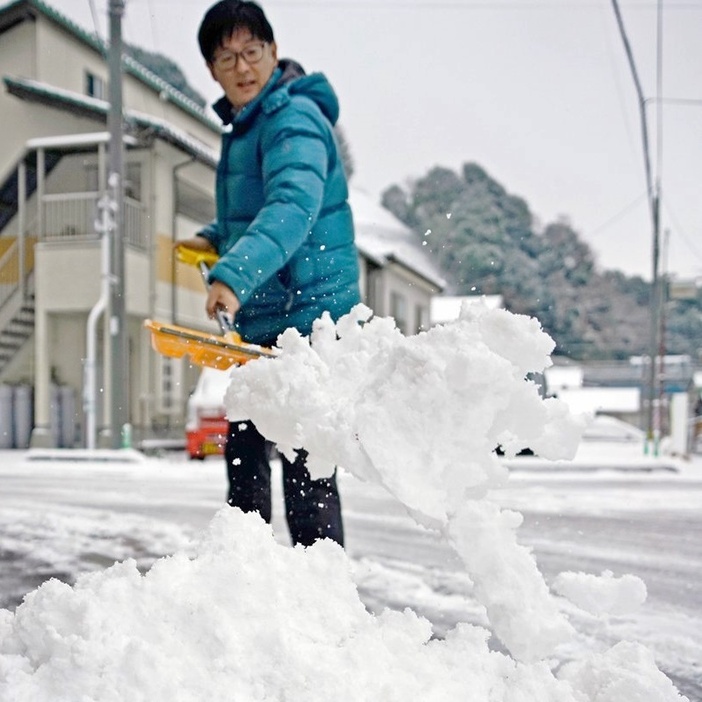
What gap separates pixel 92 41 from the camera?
205 cm

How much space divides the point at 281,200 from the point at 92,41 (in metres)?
1.11

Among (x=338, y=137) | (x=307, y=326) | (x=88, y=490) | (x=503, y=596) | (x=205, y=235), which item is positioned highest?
(x=338, y=137)

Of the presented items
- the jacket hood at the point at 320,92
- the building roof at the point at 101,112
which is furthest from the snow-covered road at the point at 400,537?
the building roof at the point at 101,112

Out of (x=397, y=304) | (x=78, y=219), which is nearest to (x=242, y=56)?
(x=397, y=304)

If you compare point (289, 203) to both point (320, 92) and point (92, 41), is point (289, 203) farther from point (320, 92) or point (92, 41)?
point (92, 41)

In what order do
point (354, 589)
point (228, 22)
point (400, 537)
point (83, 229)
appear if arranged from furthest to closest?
point (400, 537)
point (83, 229)
point (228, 22)
point (354, 589)

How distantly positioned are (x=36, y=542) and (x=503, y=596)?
6.37 ft

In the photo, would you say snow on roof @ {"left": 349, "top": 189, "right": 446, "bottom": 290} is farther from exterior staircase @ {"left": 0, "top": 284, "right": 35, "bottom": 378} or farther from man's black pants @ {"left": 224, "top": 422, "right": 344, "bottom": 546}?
exterior staircase @ {"left": 0, "top": 284, "right": 35, "bottom": 378}

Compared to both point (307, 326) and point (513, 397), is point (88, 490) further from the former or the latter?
point (513, 397)

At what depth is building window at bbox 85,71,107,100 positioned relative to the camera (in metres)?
2.25

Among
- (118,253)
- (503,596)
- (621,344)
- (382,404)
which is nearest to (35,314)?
(118,253)

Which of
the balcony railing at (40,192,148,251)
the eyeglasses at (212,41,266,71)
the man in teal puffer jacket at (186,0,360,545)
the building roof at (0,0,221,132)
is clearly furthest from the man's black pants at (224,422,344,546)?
the balcony railing at (40,192,148,251)

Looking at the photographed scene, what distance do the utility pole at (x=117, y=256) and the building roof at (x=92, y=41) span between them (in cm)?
4

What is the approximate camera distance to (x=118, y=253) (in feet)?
8.00
